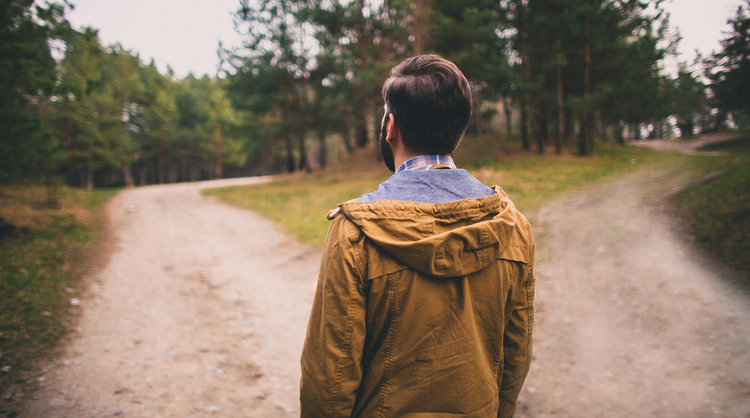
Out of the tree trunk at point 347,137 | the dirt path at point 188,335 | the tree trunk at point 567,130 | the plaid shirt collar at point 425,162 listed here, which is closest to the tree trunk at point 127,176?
the tree trunk at point 347,137

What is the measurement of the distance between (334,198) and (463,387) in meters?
11.2

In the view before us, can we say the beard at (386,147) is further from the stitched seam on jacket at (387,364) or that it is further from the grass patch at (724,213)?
the grass patch at (724,213)

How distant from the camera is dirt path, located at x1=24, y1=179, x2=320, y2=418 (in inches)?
115

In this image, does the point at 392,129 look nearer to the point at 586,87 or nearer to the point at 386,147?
the point at 386,147

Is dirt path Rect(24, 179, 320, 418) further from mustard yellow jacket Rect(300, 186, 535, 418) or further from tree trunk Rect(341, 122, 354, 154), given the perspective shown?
tree trunk Rect(341, 122, 354, 154)

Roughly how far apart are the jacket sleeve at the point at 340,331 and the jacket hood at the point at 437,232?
96 mm

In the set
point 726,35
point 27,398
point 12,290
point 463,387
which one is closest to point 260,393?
point 27,398

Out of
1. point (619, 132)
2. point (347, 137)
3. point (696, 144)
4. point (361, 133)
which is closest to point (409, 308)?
point (361, 133)

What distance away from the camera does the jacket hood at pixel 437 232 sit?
1.03m

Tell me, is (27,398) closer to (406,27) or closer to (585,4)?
(406,27)

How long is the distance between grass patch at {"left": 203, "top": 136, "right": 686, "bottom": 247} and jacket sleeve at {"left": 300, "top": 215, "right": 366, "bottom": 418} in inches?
233

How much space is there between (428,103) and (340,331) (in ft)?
3.00

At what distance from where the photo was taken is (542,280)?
4789 mm

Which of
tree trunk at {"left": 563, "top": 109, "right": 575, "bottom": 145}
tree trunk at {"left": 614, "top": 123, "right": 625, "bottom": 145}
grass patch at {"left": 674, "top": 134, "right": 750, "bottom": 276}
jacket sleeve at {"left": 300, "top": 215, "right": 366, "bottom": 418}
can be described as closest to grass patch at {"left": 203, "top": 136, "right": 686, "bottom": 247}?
grass patch at {"left": 674, "top": 134, "right": 750, "bottom": 276}
